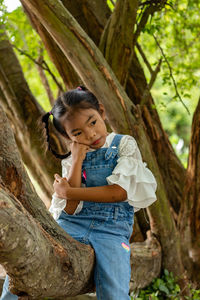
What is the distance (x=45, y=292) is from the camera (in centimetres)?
162

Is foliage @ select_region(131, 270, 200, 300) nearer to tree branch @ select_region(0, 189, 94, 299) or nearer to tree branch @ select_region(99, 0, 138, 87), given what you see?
tree branch @ select_region(0, 189, 94, 299)

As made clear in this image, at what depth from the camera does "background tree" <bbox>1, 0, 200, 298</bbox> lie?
9.26 ft

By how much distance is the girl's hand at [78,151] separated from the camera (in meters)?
2.12

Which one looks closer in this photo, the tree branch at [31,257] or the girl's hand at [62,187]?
the tree branch at [31,257]

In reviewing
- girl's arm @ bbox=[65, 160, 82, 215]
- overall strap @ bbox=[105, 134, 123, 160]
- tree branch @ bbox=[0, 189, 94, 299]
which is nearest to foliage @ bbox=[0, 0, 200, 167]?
overall strap @ bbox=[105, 134, 123, 160]

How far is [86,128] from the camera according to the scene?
2145 millimetres

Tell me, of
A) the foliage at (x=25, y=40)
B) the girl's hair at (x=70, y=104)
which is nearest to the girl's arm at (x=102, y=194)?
the girl's hair at (x=70, y=104)

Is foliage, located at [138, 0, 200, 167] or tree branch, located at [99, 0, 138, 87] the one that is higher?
tree branch, located at [99, 0, 138, 87]

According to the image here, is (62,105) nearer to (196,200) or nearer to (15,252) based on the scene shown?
(15,252)

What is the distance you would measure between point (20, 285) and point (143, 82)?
119 inches

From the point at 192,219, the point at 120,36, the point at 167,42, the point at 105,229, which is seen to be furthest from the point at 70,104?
the point at 167,42

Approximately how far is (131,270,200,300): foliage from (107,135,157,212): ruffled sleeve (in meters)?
1.48

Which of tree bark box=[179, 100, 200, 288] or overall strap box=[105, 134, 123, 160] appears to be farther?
tree bark box=[179, 100, 200, 288]

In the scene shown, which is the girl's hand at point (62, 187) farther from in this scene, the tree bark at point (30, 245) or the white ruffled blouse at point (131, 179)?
the tree bark at point (30, 245)
